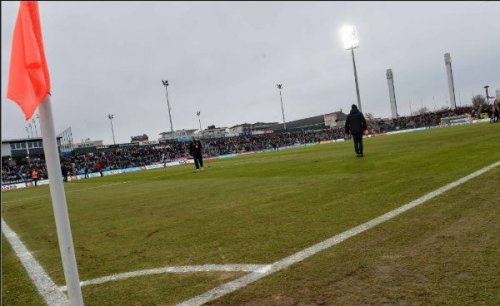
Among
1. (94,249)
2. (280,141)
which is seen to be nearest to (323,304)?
(94,249)

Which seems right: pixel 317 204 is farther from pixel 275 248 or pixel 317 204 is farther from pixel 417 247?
pixel 417 247

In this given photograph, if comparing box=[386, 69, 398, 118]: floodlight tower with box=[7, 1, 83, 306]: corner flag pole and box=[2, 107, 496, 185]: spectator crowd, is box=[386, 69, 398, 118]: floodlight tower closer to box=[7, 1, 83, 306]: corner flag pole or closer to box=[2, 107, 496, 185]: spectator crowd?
box=[2, 107, 496, 185]: spectator crowd

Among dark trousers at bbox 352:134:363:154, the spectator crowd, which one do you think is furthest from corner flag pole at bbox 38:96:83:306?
→ the spectator crowd

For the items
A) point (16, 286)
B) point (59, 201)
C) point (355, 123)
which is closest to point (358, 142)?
point (355, 123)

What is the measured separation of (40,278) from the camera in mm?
5309

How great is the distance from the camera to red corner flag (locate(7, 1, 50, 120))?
305 centimetres

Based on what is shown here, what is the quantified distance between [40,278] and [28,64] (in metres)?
3.30

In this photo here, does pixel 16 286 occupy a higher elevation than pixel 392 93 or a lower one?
lower

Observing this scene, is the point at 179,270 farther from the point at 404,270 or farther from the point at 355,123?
the point at 355,123

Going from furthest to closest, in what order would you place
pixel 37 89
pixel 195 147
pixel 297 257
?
1. pixel 195 147
2. pixel 297 257
3. pixel 37 89

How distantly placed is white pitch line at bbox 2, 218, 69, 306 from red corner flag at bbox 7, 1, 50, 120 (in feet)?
7.28

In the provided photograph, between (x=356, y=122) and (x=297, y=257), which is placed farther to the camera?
(x=356, y=122)

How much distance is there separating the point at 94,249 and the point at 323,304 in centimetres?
445

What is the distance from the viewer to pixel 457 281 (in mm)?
3514
